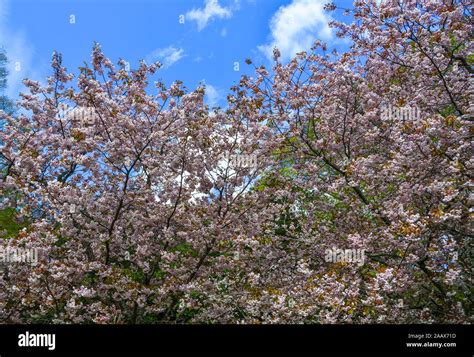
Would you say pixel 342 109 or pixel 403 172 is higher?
pixel 342 109

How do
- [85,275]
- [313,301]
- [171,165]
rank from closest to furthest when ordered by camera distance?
1. [313,301]
2. [85,275]
3. [171,165]

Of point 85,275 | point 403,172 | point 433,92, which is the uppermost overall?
point 433,92

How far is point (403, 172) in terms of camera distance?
8734 mm

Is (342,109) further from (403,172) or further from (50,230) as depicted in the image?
(50,230)

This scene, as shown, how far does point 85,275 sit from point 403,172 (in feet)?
21.7

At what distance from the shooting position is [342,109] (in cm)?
1170

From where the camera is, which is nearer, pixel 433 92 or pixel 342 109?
pixel 433 92
